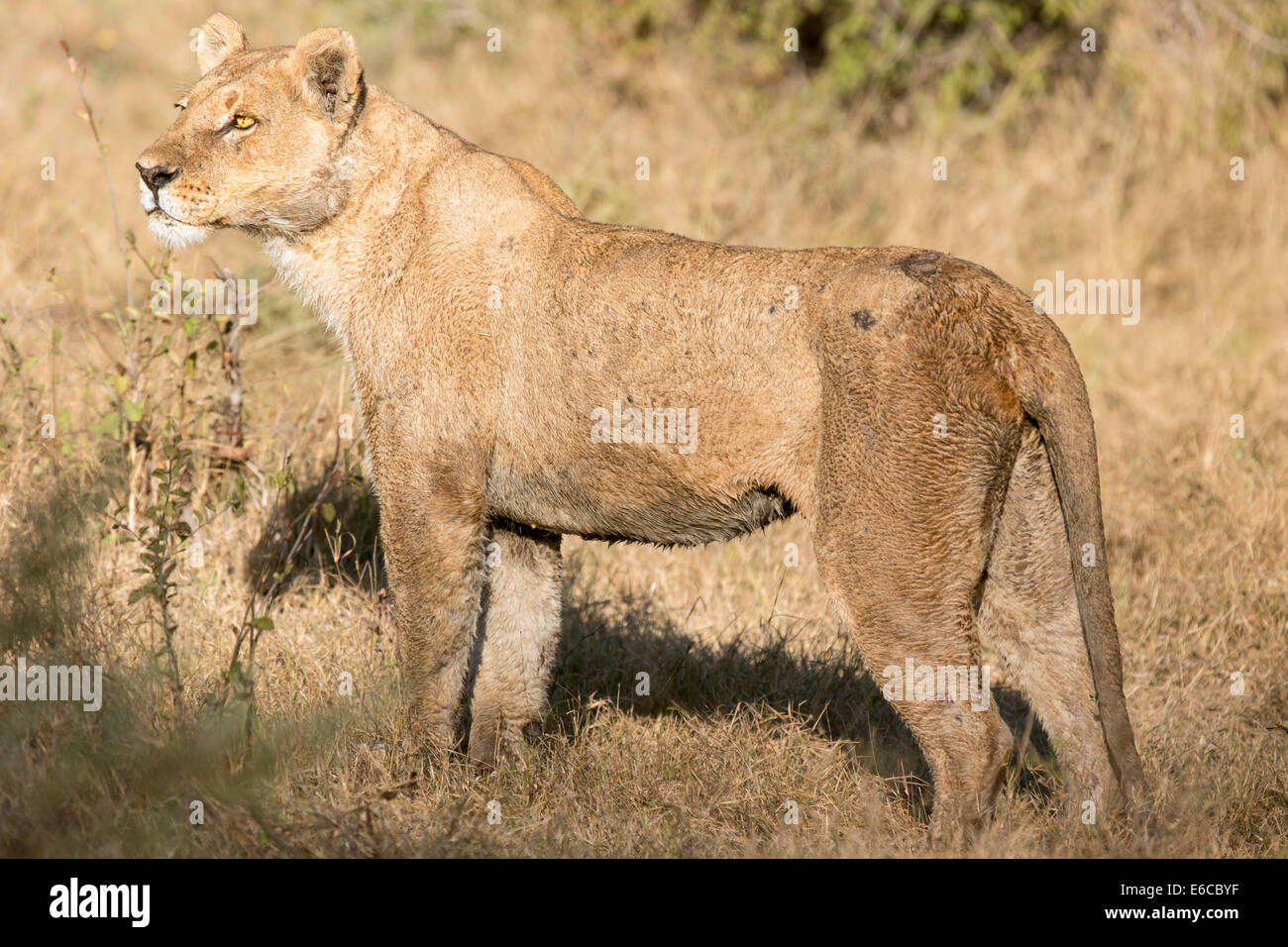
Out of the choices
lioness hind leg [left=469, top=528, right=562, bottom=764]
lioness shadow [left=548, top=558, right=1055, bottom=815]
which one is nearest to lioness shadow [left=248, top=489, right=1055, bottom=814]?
lioness shadow [left=548, top=558, right=1055, bottom=815]

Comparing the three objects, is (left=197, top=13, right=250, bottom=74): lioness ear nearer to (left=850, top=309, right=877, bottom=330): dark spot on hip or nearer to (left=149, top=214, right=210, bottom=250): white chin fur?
(left=149, top=214, right=210, bottom=250): white chin fur

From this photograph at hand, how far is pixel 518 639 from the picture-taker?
5656 mm

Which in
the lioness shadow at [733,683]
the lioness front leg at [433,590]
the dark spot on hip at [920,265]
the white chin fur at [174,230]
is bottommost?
the lioness shadow at [733,683]

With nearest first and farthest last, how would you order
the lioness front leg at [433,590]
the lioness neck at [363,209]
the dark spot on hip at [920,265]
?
the dark spot on hip at [920,265] → the lioness front leg at [433,590] → the lioness neck at [363,209]

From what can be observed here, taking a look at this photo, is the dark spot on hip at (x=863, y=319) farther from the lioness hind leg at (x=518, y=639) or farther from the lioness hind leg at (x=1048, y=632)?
the lioness hind leg at (x=518, y=639)

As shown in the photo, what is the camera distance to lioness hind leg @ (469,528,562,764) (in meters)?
5.62

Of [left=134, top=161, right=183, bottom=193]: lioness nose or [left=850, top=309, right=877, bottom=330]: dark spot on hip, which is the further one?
[left=134, top=161, right=183, bottom=193]: lioness nose

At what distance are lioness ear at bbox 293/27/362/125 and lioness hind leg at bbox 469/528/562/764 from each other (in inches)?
71.4

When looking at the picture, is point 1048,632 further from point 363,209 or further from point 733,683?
point 363,209

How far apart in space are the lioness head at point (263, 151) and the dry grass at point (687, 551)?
1.51 meters

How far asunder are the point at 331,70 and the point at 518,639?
7.81ft

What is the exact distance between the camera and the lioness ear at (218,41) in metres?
5.62

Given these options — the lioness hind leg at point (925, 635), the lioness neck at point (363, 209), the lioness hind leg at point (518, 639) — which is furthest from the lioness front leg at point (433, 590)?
the lioness hind leg at point (925, 635)

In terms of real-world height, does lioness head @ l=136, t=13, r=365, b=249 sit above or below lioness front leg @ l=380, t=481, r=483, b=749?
above
